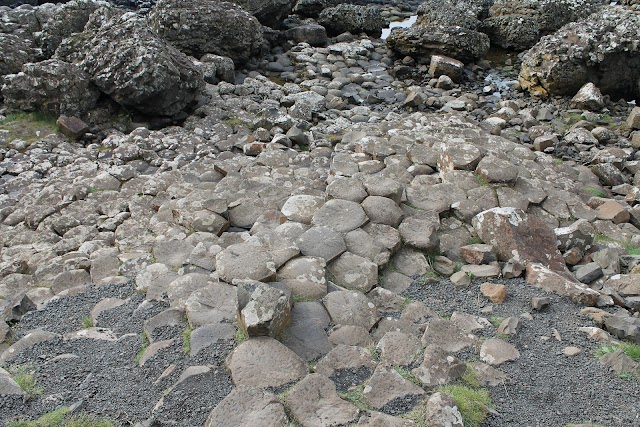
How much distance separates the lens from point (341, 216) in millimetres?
5793

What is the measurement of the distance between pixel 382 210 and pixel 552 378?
96.5 inches

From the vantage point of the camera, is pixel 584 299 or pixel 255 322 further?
pixel 584 299

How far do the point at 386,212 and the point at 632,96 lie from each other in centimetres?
718

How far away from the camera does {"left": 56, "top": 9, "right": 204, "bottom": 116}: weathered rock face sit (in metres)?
8.90

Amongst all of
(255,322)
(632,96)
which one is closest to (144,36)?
(255,322)

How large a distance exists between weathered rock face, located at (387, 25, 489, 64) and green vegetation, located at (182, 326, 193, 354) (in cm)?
945

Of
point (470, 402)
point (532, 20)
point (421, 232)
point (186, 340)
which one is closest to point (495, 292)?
point (421, 232)

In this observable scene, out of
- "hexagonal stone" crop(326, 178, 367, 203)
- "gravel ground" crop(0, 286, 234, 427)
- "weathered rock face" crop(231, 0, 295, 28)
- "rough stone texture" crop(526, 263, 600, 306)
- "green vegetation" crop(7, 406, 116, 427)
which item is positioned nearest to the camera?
"green vegetation" crop(7, 406, 116, 427)

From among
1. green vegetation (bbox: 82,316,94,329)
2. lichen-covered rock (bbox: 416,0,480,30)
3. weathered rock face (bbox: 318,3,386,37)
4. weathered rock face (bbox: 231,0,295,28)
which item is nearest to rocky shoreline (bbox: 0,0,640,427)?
green vegetation (bbox: 82,316,94,329)

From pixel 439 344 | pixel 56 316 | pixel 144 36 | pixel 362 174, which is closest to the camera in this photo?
pixel 439 344

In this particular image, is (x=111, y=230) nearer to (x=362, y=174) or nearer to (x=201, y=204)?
(x=201, y=204)

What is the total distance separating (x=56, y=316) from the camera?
479 centimetres

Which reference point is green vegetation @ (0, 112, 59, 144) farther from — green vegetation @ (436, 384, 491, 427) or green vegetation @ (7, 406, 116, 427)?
green vegetation @ (436, 384, 491, 427)

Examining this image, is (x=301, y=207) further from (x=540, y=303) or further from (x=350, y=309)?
(x=540, y=303)
